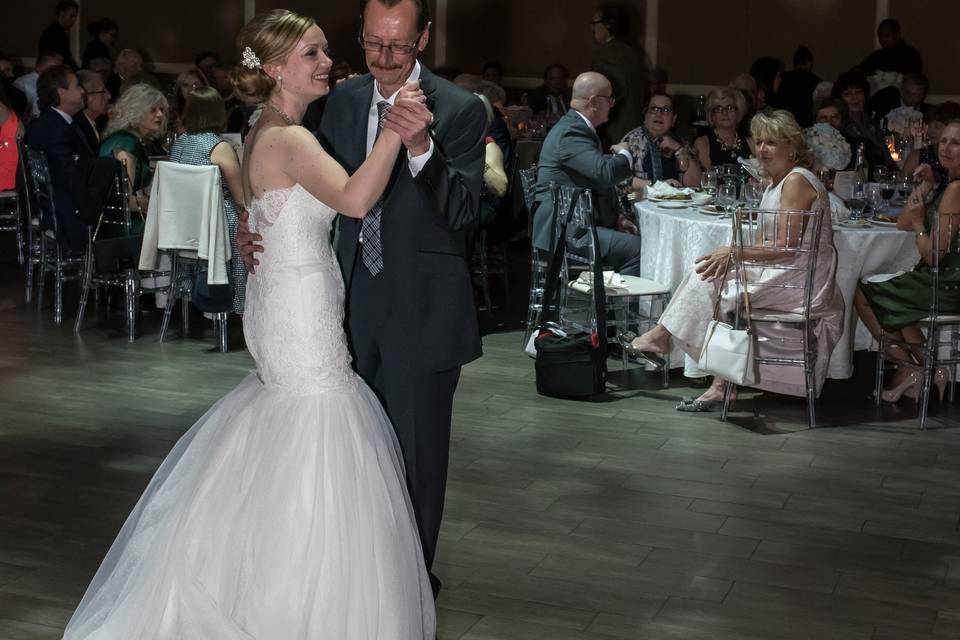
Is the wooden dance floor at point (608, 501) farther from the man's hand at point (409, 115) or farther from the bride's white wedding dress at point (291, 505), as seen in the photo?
the man's hand at point (409, 115)

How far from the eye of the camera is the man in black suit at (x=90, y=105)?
7.93 metres

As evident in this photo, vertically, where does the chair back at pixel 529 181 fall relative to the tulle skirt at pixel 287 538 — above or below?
above

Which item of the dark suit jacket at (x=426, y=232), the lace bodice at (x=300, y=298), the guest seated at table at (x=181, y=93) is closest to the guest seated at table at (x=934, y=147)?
the guest seated at table at (x=181, y=93)

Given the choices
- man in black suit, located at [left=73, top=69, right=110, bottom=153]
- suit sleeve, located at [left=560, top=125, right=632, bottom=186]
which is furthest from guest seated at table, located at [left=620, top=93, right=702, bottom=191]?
man in black suit, located at [left=73, top=69, right=110, bottom=153]

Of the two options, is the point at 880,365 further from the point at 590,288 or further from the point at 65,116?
the point at 65,116

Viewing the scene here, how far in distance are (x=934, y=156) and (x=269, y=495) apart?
20.2ft

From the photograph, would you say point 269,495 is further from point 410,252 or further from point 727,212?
point 727,212

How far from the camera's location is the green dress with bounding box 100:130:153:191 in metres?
7.37

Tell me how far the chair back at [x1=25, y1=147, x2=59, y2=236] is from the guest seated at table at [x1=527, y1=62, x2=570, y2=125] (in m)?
4.76

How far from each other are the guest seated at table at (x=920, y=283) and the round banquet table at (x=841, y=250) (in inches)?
3.4

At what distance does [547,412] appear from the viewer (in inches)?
230

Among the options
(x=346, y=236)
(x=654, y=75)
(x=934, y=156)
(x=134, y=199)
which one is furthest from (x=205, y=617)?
(x=654, y=75)

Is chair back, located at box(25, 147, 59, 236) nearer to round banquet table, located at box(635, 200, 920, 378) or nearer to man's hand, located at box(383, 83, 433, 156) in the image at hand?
round banquet table, located at box(635, 200, 920, 378)

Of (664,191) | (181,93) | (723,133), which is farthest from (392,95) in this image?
(181,93)
